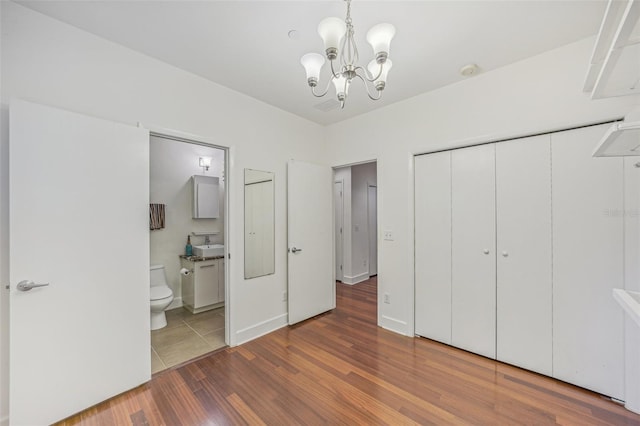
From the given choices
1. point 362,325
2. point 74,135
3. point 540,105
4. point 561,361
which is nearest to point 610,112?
point 540,105

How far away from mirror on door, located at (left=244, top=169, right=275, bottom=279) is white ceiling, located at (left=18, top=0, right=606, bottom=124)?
3.51ft

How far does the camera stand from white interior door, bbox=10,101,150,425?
5.12 ft

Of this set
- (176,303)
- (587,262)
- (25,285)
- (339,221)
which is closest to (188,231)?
Result: (176,303)

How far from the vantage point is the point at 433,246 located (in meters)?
2.74

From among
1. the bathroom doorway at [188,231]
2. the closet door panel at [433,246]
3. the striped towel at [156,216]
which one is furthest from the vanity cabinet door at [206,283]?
the closet door panel at [433,246]

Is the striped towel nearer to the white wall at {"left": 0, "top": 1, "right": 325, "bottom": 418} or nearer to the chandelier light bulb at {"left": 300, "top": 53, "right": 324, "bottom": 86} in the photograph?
the white wall at {"left": 0, "top": 1, "right": 325, "bottom": 418}

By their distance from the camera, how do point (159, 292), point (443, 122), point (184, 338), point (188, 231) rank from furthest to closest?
point (188, 231) < point (159, 292) < point (184, 338) < point (443, 122)

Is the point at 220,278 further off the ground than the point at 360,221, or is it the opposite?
the point at 360,221

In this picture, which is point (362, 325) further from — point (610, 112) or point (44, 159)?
point (44, 159)

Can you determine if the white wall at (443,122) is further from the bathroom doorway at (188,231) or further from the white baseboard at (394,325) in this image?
the bathroom doorway at (188,231)

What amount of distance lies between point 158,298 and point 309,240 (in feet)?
6.13

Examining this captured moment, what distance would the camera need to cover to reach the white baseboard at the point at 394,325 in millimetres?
2885

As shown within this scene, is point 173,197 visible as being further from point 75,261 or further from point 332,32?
point 332,32

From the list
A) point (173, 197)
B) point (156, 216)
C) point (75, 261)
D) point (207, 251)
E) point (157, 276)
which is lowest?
point (157, 276)
